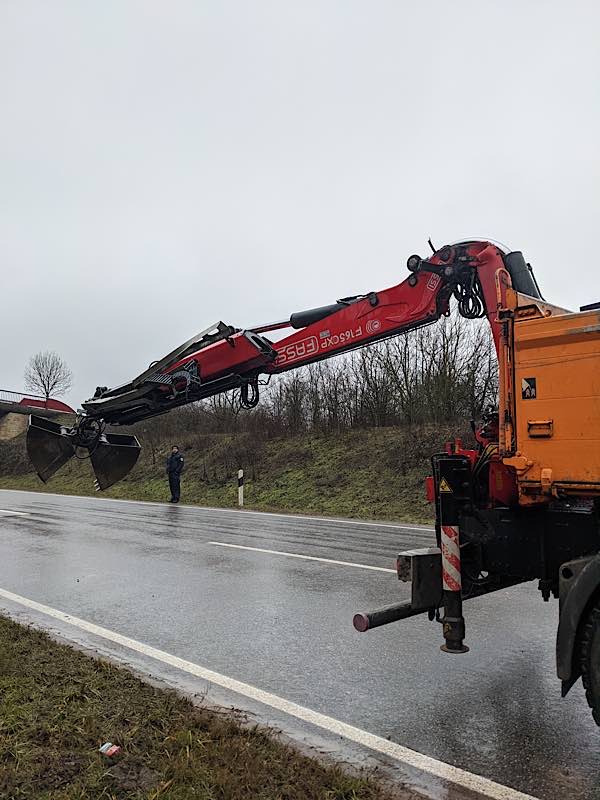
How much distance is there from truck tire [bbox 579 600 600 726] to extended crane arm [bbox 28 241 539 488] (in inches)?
79.6

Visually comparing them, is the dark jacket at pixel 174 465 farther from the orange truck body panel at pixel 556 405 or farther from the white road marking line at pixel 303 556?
the orange truck body panel at pixel 556 405

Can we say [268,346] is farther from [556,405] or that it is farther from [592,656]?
[592,656]

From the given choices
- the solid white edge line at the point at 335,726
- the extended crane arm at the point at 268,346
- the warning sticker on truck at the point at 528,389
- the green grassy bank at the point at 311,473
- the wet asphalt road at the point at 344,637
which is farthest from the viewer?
the green grassy bank at the point at 311,473

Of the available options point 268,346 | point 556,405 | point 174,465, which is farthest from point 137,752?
point 174,465

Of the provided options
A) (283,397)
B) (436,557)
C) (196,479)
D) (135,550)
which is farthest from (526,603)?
(283,397)

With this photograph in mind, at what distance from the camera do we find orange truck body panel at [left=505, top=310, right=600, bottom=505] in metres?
3.76

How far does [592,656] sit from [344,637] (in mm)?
2590

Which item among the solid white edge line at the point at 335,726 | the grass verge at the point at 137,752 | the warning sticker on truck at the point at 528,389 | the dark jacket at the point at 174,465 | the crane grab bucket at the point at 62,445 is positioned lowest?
the solid white edge line at the point at 335,726

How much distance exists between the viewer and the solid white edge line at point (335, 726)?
3.19 meters

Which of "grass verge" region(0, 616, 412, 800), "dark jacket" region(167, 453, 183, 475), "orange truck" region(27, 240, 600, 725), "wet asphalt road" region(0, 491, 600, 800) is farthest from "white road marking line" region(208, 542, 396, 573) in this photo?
"dark jacket" region(167, 453, 183, 475)

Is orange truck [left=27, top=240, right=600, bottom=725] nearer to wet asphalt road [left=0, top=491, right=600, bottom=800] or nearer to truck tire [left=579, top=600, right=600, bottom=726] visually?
truck tire [left=579, top=600, right=600, bottom=726]

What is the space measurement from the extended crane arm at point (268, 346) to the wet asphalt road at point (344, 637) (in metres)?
1.72

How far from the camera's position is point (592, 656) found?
339 cm

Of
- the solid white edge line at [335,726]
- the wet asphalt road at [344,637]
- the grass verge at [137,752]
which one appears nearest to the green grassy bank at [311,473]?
the wet asphalt road at [344,637]
